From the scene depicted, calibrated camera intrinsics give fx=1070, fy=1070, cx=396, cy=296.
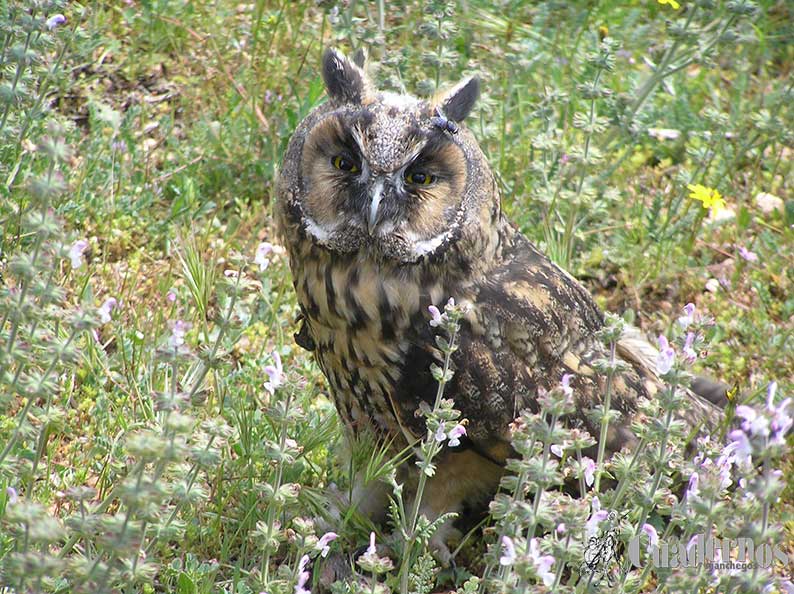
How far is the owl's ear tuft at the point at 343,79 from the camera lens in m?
3.07

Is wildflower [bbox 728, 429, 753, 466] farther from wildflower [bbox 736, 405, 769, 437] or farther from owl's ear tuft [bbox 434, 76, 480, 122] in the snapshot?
owl's ear tuft [bbox 434, 76, 480, 122]

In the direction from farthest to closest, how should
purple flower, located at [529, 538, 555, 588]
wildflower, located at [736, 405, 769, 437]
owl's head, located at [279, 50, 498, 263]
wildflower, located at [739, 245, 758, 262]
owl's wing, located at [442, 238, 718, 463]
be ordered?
wildflower, located at [739, 245, 758, 262] → owl's wing, located at [442, 238, 718, 463] → owl's head, located at [279, 50, 498, 263] → purple flower, located at [529, 538, 555, 588] → wildflower, located at [736, 405, 769, 437]

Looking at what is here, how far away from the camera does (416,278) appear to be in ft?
9.95

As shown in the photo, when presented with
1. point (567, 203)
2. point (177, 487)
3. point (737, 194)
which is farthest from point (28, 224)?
point (737, 194)

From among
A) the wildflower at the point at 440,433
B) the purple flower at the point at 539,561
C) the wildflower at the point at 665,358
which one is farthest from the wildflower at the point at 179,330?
the wildflower at the point at 665,358

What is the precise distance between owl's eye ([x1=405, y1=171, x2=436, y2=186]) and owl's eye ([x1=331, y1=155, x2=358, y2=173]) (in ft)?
0.49

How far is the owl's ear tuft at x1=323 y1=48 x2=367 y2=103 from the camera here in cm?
307

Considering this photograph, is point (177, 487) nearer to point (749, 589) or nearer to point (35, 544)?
point (35, 544)

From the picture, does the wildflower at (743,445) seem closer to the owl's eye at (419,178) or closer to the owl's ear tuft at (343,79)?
the owl's eye at (419,178)

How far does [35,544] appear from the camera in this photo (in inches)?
85.9

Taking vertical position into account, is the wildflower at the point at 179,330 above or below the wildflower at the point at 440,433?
above

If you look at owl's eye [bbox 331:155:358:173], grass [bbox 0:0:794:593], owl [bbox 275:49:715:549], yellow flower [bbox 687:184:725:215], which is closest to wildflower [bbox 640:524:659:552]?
grass [bbox 0:0:794:593]

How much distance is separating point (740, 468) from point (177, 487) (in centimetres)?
107

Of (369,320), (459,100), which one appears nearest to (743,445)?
Result: (369,320)
